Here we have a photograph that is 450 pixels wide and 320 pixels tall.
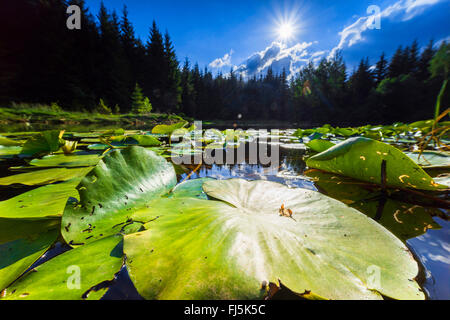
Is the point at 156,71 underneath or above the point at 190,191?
above

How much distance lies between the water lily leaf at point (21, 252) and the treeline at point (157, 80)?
4301 mm

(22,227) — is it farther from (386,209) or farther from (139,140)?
(139,140)

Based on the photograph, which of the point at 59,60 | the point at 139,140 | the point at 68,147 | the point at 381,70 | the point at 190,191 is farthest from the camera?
the point at 381,70

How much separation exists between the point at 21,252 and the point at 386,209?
0.63 m

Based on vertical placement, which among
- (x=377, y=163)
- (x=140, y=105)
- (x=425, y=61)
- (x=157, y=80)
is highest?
(x=425, y=61)

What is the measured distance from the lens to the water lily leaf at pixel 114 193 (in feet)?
0.87

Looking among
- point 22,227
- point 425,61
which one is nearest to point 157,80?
point 22,227

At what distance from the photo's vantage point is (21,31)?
26.9 ft

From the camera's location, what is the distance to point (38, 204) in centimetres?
34

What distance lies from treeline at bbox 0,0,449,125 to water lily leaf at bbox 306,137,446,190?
4.47m

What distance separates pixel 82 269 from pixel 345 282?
0.30m

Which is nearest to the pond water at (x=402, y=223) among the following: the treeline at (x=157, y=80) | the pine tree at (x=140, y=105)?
the treeline at (x=157, y=80)
